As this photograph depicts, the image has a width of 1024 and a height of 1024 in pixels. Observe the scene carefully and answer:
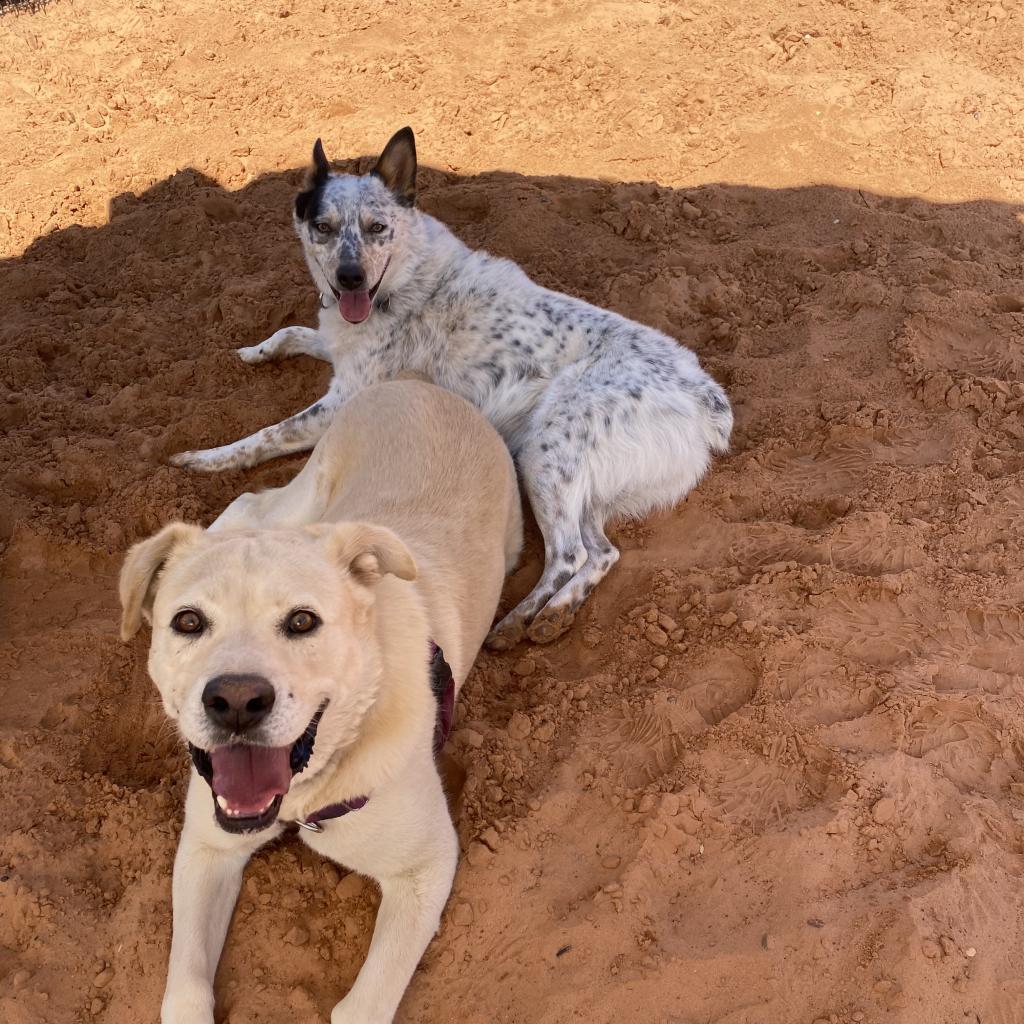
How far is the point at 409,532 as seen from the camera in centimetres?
286

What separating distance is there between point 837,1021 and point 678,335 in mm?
3412

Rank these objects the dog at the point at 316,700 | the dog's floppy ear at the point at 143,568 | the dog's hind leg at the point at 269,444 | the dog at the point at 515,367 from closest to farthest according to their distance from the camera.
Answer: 1. the dog at the point at 316,700
2. the dog's floppy ear at the point at 143,568
3. the dog at the point at 515,367
4. the dog's hind leg at the point at 269,444

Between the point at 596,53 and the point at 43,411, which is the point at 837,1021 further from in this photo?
the point at 596,53

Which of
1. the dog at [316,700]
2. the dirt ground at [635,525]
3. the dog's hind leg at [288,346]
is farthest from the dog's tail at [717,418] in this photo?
the dog's hind leg at [288,346]

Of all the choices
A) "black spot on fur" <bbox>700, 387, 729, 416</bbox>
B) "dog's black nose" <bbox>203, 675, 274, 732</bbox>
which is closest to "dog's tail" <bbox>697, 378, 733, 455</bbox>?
"black spot on fur" <bbox>700, 387, 729, 416</bbox>

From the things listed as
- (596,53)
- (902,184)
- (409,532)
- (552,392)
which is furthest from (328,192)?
(902,184)

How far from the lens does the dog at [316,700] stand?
2004mm

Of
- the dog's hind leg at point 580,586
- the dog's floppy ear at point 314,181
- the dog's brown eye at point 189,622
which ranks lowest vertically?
the dog's hind leg at point 580,586

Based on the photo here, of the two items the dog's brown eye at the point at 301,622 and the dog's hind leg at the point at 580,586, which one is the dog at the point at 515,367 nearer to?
the dog's hind leg at the point at 580,586

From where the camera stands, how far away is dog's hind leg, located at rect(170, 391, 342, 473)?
4.09 m

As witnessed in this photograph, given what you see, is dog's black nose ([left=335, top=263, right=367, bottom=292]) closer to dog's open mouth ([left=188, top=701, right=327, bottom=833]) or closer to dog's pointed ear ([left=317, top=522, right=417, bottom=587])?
dog's pointed ear ([left=317, top=522, right=417, bottom=587])

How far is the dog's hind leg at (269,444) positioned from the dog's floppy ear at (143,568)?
6.28ft

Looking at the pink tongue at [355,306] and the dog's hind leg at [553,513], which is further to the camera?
the pink tongue at [355,306]

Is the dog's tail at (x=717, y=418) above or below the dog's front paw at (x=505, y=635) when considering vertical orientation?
above
